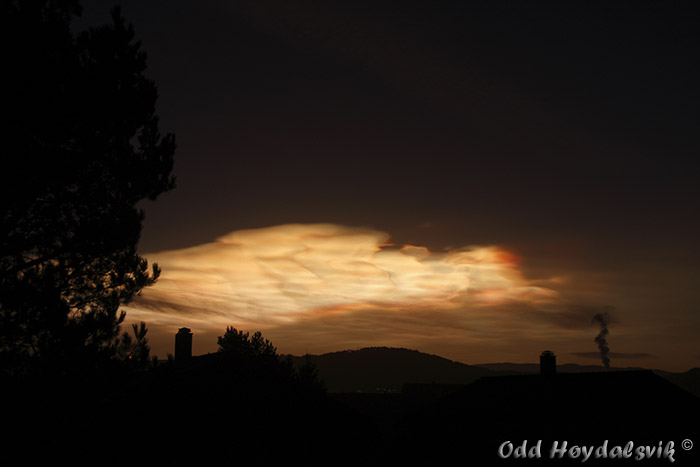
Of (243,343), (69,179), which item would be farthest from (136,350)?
(243,343)

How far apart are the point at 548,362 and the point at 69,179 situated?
22924 mm

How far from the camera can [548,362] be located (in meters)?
27.8

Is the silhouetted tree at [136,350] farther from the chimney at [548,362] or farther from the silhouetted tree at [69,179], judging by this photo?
the chimney at [548,362]

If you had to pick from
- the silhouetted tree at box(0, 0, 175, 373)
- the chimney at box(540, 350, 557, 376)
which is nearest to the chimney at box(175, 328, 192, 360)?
the silhouetted tree at box(0, 0, 175, 373)

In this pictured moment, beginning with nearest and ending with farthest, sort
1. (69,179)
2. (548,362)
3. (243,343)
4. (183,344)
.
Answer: (69,179) < (183,344) < (548,362) < (243,343)

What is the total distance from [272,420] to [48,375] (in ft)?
25.5

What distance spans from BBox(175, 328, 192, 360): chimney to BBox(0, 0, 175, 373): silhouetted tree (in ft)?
29.9

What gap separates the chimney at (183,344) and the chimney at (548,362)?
1652cm

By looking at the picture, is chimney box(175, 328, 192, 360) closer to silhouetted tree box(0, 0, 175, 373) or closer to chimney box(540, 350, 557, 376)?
silhouetted tree box(0, 0, 175, 373)

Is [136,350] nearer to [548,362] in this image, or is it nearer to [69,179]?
[69,179]

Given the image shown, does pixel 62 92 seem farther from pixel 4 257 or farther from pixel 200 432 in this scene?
pixel 200 432

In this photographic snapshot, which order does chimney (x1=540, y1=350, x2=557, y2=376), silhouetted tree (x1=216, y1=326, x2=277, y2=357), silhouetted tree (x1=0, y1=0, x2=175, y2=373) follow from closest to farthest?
silhouetted tree (x1=0, y1=0, x2=175, y2=373), chimney (x1=540, y1=350, x2=557, y2=376), silhouetted tree (x1=216, y1=326, x2=277, y2=357)

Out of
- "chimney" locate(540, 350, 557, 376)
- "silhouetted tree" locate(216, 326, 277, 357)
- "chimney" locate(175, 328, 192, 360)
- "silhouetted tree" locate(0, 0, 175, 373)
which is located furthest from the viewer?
"silhouetted tree" locate(216, 326, 277, 357)

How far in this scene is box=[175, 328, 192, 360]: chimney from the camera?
2430cm
